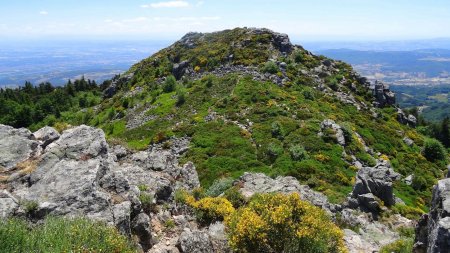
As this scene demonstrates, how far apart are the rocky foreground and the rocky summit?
2.5 inches

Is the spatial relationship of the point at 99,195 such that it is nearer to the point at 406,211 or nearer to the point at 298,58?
the point at 406,211

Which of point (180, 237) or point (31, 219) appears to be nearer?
point (31, 219)

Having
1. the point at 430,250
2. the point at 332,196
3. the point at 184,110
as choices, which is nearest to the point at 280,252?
the point at 430,250

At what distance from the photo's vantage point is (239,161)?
34688 millimetres

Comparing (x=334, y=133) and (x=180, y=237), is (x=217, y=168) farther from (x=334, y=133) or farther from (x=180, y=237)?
(x=180, y=237)

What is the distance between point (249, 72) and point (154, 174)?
136 ft

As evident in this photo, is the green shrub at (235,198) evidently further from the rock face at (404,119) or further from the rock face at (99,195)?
the rock face at (404,119)

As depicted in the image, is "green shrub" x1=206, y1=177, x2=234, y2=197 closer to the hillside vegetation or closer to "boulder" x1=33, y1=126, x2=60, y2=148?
the hillside vegetation

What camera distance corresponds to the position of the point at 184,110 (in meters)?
50.8

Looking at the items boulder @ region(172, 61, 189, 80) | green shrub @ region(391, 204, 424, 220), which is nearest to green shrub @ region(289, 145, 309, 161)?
green shrub @ region(391, 204, 424, 220)

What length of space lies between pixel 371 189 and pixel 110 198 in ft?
64.2

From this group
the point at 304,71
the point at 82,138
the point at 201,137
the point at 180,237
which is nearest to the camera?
the point at 180,237

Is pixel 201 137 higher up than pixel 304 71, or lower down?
lower down

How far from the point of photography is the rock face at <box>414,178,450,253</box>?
10664mm
